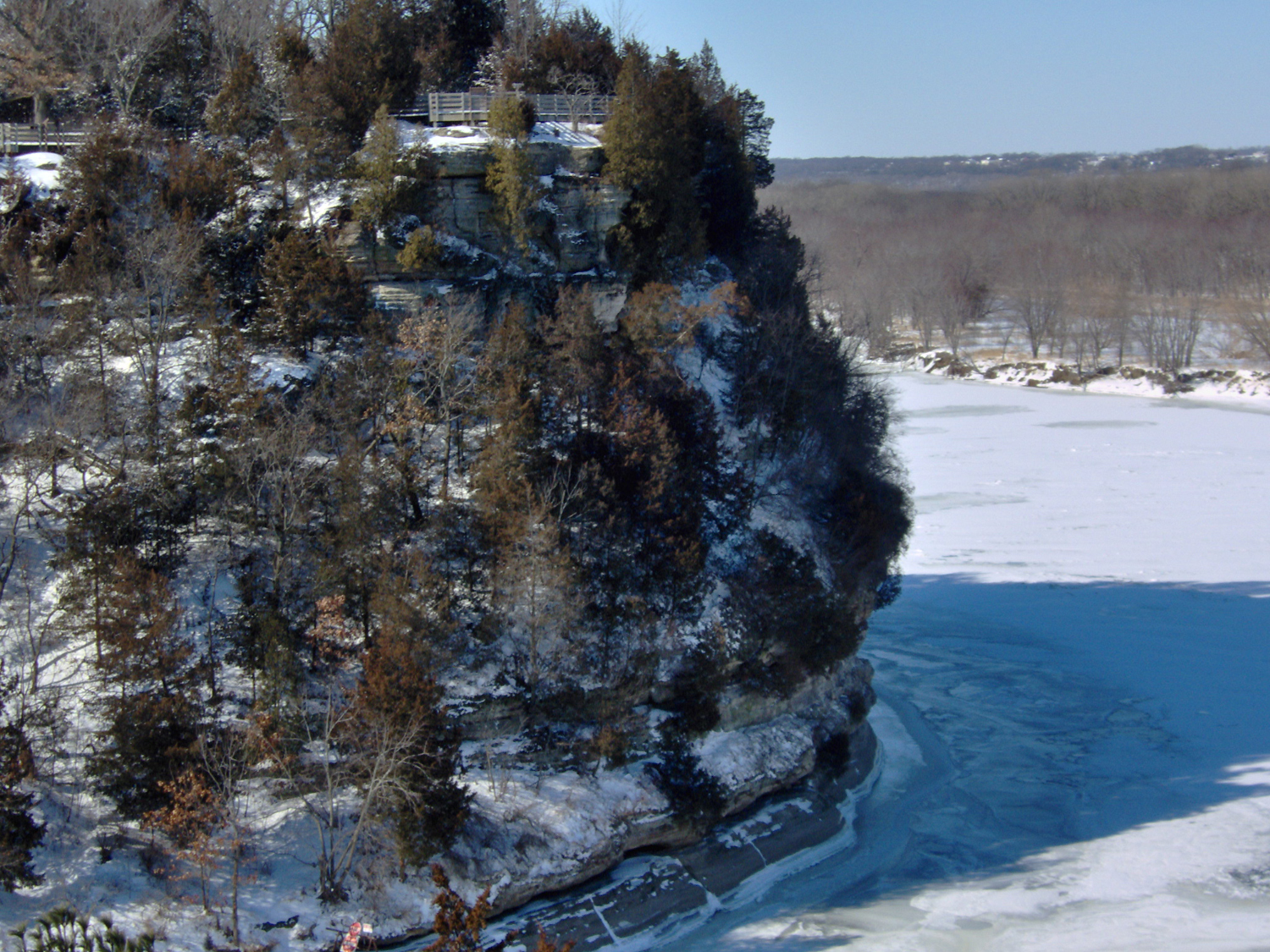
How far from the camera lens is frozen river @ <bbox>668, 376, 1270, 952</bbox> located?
1844 centimetres

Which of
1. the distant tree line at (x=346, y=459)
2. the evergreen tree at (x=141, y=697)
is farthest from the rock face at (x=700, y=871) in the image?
the evergreen tree at (x=141, y=697)

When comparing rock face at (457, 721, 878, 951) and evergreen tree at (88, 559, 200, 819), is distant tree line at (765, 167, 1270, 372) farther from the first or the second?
evergreen tree at (88, 559, 200, 819)

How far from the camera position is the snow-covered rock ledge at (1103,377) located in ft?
220

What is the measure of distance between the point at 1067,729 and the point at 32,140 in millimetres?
33096

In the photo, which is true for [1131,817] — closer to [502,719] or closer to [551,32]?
[502,719]

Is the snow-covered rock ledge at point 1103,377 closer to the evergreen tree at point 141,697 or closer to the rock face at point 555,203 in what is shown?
the rock face at point 555,203

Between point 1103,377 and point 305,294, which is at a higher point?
point 305,294

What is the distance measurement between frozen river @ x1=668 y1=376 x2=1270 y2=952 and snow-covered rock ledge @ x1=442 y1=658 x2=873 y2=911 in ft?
6.62

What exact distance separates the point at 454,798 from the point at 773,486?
43.0 ft

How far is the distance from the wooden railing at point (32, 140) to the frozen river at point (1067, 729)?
27.4 m

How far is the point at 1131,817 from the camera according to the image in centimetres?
2141

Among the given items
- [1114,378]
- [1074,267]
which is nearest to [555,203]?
[1114,378]

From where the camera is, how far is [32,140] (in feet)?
95.2

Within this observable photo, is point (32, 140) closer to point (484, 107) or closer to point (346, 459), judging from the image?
point (484, 107)
